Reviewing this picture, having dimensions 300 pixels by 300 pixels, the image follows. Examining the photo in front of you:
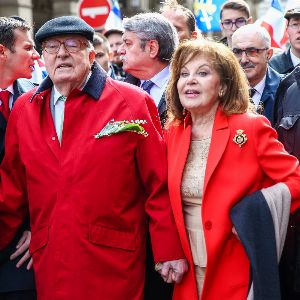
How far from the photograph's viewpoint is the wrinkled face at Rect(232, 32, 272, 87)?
17.8 ft

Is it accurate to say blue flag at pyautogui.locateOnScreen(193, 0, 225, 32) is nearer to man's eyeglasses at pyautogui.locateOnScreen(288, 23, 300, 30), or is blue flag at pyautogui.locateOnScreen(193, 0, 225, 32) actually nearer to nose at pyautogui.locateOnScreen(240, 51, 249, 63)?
man's eyeglasses at pyautogui.locateOnScreen(288, 23, 300, 30)

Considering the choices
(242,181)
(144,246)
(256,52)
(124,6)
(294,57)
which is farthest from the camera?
(124,6)

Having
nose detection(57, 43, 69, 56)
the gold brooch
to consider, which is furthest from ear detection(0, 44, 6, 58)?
the gold brooch

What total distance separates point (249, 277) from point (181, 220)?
20.4 inches

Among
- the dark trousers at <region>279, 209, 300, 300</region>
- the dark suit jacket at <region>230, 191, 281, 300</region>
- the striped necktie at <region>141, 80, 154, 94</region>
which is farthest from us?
the striped necktie at <region>141, 80, 154, 94</region>

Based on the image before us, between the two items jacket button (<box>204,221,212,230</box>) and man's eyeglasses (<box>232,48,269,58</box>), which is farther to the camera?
man's eyeglasses (<box>232,48,269,58</box>)

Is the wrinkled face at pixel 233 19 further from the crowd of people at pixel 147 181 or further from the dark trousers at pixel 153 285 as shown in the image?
the dark trousers at pixel 153 285

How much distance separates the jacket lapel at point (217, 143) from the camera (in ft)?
12.5

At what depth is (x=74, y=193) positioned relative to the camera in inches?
154

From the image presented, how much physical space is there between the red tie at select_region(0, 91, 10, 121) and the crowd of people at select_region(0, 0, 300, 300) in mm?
228

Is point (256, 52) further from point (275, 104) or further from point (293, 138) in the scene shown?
point (293, 138)

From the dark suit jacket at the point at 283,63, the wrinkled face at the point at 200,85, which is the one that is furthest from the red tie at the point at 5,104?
the dark suit jacket at the point at 283,63

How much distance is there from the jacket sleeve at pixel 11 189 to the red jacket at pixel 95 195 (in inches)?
4.9

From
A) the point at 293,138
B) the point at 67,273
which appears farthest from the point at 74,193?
the point at 293,138
